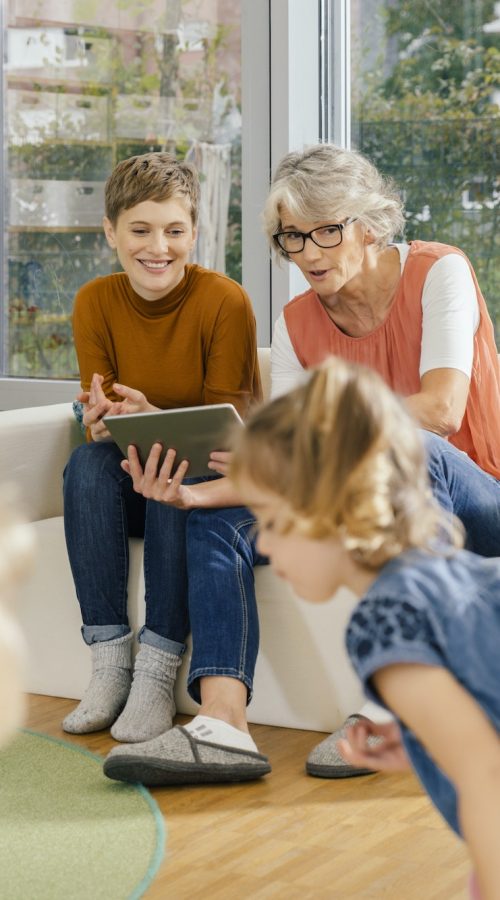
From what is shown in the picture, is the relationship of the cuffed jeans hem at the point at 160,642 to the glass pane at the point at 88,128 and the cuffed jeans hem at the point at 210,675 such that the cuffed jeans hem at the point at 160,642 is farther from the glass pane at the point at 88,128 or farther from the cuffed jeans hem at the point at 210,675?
the glass pane at the point at 88,128

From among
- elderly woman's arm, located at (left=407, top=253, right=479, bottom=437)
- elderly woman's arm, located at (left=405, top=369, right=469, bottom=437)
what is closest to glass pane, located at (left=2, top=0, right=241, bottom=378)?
elderly woman's arm, located at (left=407, top=253, right=479, bottom=437)

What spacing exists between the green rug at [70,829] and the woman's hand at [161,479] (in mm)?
486

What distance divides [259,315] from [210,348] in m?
1.17

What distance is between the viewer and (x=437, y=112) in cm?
331

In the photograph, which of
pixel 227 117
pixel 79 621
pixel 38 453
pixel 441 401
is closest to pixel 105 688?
pixel 79 621

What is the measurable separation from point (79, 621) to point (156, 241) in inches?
31.6

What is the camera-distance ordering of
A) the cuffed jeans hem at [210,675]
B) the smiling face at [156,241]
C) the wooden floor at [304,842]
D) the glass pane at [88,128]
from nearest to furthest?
the wooden floor at [304,842] < the cuffed jeans hem at [210,675] < the smiling face at [156,241] < the glass pane at [88,128]

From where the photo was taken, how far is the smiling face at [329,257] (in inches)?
92.5

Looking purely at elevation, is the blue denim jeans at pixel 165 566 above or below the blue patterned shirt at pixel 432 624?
below

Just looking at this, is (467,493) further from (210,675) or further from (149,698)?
(149,698)

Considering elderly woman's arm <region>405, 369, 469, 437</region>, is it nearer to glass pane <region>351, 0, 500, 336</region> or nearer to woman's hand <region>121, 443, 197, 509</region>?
woman's hand <region>121, 443, 197, 509</region>

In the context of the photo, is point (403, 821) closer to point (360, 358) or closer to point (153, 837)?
point (153, 837)

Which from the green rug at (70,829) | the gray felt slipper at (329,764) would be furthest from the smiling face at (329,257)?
the green rug at (70,829)

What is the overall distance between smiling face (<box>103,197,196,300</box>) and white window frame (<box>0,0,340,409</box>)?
1.01 meters
